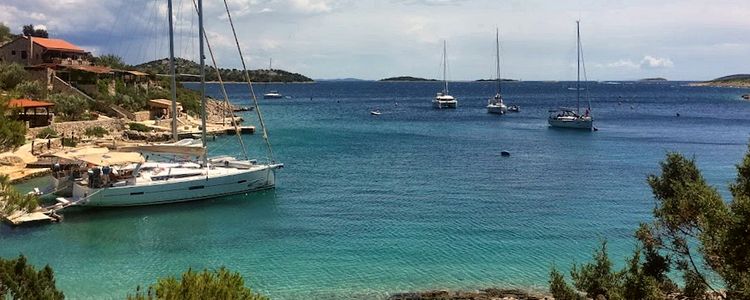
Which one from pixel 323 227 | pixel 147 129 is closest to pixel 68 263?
pixel 323 227

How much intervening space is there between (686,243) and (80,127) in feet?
164

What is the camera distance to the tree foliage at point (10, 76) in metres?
56.7

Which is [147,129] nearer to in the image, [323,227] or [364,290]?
[323,227]

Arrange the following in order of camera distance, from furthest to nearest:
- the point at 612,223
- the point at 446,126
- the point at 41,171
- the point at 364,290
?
the point at 446,126 < the point at 41,171 < the point at 612,223 < the point at 364,290

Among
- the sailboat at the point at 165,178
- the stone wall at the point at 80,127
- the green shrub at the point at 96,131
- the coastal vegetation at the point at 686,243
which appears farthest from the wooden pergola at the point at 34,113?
the coastal vegetation at the point at 686,243

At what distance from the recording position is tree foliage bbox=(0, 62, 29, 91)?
186 ft

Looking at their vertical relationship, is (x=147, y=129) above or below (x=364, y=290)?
above

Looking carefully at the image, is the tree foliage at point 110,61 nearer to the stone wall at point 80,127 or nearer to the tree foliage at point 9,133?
the stone wall at point 80,127

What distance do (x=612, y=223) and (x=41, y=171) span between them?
33488mm

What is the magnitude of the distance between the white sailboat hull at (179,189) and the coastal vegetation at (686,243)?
23.0m

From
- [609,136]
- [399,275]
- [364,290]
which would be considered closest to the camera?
[364,290]

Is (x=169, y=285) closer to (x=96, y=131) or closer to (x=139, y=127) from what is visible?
(x=96, y=131)

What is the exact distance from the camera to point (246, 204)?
33656 millimetres

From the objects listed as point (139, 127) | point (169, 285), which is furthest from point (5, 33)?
point (169, 285)
